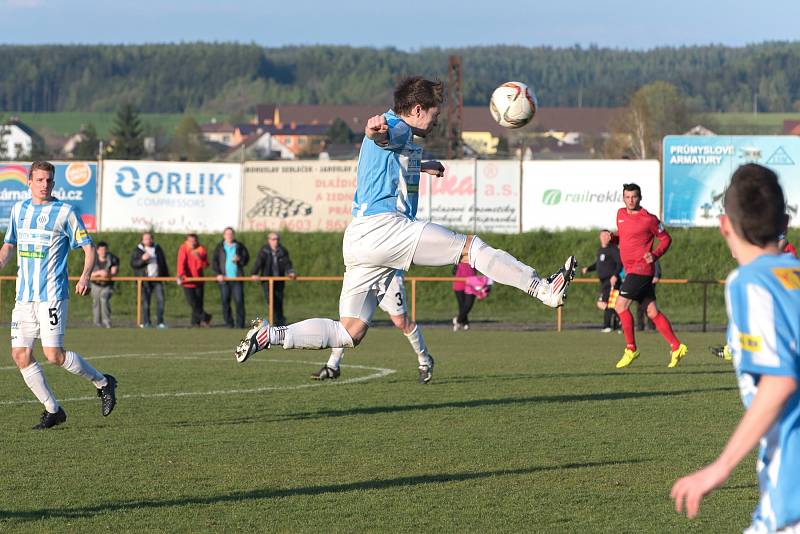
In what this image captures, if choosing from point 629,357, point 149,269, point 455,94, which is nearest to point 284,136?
point 455,94

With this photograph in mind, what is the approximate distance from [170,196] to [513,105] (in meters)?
26.3

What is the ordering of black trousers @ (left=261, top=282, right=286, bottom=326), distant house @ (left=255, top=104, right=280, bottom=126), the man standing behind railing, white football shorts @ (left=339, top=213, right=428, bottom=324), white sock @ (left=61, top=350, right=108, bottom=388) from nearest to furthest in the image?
1. white football shorts @ (left=339, top=213, right=428, bottom=324)
2. white sock @ (left=61, top=350, right=108, bottom=388)
3. the man standing behind railing
4. black trousers @ (left=261, top=282, right=286, bottom=326)
5. distant house @ (left=255, top=104, right=280, bottom=126)

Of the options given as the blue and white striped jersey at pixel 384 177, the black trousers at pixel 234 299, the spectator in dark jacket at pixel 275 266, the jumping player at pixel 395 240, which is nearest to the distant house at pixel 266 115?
the spectator in dark jacket at pixel 275 266

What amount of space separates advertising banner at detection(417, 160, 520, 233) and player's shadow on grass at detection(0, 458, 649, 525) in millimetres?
25883

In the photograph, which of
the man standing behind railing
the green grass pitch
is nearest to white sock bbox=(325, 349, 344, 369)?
the green grass pitch

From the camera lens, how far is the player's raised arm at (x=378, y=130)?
8.33 m

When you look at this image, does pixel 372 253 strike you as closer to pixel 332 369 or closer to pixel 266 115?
pixel 332 369

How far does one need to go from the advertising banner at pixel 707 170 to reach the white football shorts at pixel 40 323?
2560 cm

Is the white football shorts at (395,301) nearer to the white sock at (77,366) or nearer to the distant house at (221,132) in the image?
the white sock at (77,366)

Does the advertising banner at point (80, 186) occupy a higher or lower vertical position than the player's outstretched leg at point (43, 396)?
higher

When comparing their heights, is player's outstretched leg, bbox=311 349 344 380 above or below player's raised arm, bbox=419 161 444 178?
below

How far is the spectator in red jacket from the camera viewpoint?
26.5 m

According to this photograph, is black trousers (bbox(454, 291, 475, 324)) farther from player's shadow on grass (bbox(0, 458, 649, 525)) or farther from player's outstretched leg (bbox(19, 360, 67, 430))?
player's shadow on grass (bbox(0, 458, 649, 525))

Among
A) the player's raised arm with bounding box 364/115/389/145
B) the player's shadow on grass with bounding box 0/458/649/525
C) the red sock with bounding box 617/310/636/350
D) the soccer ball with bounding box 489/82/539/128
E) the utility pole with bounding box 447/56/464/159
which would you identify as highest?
the utility pole with bounding box 447/56/464/159
